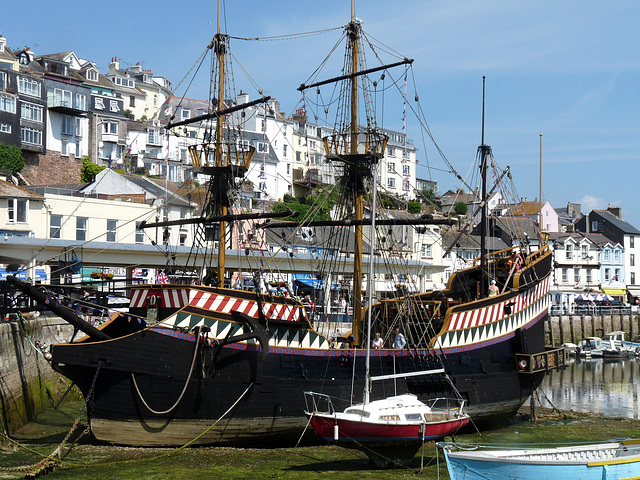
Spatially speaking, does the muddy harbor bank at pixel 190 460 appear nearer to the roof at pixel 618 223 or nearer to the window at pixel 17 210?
the window at pixel 17 210

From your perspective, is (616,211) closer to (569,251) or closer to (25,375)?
(569,251)

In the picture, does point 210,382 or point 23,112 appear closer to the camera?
point 210,382

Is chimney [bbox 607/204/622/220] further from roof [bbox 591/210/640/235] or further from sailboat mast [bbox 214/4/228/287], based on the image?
sailboat mast [bbox 214/4/228/287]

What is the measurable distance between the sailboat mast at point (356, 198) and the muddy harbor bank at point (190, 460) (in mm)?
5358

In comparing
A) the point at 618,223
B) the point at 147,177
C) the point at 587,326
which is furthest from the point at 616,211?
the point at 147,177

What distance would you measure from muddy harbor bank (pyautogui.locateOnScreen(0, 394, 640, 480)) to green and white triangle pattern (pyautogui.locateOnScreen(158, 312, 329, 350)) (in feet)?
8.20

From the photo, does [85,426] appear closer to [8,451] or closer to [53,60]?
[8,451]

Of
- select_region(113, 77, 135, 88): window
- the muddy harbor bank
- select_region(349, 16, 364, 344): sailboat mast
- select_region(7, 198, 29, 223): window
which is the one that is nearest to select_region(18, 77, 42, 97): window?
select_region(113, 77, 135, 88): window

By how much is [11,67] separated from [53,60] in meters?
12.9

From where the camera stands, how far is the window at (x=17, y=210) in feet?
134

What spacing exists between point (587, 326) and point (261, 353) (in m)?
47.4

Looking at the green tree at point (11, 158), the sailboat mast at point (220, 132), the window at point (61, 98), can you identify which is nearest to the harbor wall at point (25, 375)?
the sailboat mast at point (220, 132)

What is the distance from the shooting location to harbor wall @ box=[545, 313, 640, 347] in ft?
195

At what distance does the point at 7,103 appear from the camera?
65.6m
